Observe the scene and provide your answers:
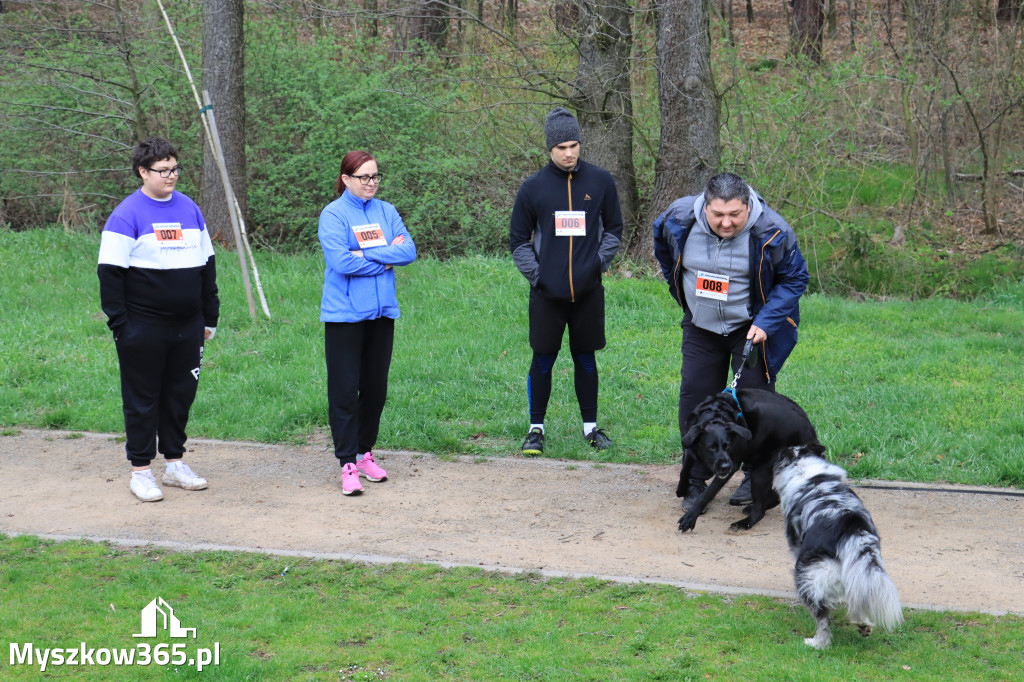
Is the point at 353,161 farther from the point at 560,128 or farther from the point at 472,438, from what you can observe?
the point at 472,438

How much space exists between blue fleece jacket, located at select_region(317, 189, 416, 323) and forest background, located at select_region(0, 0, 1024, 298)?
6.51m

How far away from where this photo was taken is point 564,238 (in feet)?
20.5

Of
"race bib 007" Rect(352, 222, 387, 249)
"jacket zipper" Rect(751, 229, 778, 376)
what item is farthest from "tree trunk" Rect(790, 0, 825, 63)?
"race bib 007" Rect(352, 222, 387, 249)

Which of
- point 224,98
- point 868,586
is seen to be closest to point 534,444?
point 868,586

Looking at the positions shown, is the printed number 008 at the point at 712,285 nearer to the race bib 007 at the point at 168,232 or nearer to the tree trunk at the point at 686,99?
the race bib 007 at the point at 168,232

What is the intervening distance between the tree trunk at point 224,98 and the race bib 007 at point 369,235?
7.53 meters

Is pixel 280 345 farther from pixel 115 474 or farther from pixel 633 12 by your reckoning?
pixel 633 12

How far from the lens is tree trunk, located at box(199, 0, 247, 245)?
12.5m

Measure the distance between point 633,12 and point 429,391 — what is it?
5.96 metres

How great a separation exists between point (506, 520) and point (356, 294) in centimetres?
156

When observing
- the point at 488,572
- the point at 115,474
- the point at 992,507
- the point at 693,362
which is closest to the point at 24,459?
the point at 115,474

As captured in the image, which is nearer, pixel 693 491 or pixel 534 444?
pixel 693 491

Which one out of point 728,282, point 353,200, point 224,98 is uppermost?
point 224,98

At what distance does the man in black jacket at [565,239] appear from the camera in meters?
6.23
